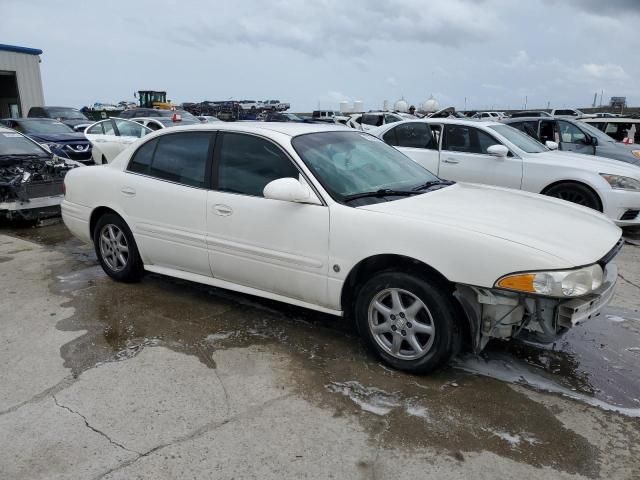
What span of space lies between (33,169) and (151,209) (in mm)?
4731

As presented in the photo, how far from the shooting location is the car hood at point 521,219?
300cm

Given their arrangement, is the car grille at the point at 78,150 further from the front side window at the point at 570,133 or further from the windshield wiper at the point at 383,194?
the windshield wiper at the point at 383,194

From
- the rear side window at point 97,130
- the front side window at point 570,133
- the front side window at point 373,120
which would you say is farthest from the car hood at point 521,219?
the front side window at point 373,120

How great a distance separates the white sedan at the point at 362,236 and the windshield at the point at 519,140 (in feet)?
12.4

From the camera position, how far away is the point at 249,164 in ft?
13.2

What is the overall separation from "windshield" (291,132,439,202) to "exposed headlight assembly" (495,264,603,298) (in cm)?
124

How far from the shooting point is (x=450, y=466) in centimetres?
252

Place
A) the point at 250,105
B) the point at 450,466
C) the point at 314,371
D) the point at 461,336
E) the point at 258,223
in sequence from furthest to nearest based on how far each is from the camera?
the point at 250,105, the point at 258,223, the point at 314,371, the point at 461,336, the point at 450,466

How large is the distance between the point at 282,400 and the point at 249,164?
1815 millimetres

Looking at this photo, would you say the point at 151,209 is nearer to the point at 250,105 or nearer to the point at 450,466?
the point at 450,466

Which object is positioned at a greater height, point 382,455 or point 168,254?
point 168,254

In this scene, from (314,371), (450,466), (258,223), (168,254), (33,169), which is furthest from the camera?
(33,169)

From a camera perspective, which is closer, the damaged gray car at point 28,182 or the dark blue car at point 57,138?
the damaged gray car at point 28,182

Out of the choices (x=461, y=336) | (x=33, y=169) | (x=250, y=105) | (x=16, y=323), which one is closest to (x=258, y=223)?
(x=461, y=336)
